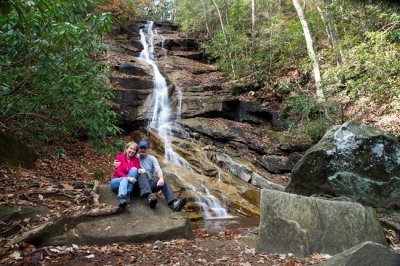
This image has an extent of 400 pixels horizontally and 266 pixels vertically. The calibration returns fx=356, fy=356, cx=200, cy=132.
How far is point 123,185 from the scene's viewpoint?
5.80 metres

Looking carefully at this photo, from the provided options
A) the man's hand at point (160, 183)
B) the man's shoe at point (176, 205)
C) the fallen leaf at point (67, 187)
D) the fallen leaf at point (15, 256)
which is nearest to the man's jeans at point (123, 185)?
the man's hand at point (160, 183)

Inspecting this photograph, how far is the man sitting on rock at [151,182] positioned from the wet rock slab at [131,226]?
14cm

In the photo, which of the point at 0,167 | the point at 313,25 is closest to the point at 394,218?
the point at 0,167

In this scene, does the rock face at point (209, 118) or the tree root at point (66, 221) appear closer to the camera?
the tree root at point (66, 221)

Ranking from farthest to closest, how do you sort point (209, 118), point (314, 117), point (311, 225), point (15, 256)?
point (209, 118)
point (314, 117)
point (311, 225)
point (15, 256)

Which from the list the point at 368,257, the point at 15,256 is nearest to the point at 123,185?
the point at 15,256

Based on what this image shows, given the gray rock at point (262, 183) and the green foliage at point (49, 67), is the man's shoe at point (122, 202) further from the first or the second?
the gray rock at point (262, 183)

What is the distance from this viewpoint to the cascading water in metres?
9.66

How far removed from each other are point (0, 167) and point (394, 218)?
733 cm

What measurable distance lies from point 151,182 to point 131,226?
46.9 inches

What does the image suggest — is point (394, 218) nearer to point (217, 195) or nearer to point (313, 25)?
point (217, 195)

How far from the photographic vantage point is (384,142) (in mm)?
7293

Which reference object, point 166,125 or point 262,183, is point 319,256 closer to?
point 262,183

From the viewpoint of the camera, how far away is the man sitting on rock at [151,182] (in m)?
6.02
